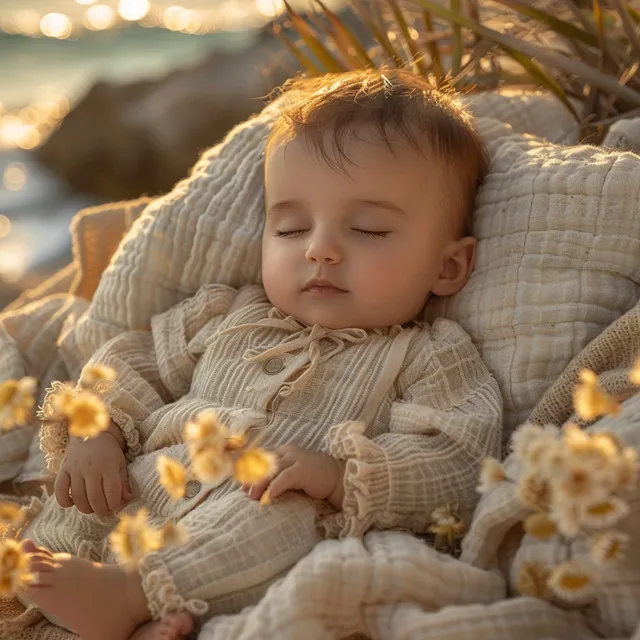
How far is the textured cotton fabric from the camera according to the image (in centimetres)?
126

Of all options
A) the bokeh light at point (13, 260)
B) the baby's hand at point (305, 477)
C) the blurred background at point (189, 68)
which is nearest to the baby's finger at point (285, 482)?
the baby's hand at point (305, 477)

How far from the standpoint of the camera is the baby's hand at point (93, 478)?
1.46 meters

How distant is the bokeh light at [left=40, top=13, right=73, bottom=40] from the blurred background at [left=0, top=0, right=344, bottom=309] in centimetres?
17

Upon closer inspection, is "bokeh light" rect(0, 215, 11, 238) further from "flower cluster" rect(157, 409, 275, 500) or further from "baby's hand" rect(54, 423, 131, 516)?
"flower cluster" rect(157, 409, 275, 500)

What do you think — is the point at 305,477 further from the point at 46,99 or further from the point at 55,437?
A: the point at 46,99

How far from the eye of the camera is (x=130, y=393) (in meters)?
1.61

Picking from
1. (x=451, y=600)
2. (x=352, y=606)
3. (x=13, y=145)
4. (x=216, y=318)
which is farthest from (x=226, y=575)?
(x=13, y=145)

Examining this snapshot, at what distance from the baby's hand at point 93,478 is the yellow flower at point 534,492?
759mm

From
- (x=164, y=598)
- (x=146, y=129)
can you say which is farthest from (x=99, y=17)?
(x=164, y=598)

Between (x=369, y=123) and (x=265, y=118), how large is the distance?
406 mm

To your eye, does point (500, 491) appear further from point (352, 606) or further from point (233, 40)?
point (233, 40)

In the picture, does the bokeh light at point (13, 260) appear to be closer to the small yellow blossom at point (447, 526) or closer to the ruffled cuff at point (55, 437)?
the ruffled cuff at point (55, 437)

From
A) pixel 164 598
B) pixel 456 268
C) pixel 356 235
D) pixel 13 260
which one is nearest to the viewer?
pixel 164 598

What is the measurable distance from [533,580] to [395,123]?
2.70 ft
